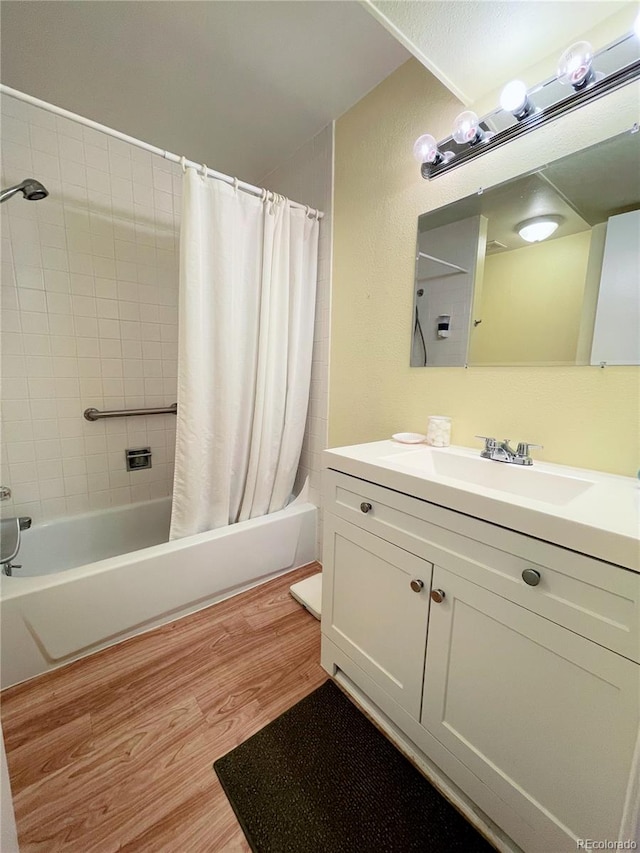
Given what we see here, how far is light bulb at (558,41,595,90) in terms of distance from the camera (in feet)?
2.60

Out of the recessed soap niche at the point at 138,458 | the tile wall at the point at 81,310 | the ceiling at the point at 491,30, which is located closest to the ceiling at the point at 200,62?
the tile wall at the point at 81,310

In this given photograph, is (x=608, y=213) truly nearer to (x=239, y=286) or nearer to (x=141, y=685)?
(x=239, y=286)

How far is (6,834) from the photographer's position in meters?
0.61

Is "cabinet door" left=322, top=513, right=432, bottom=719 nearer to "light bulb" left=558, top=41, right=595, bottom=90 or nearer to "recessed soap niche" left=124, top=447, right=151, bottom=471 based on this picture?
"light bulb" left=558, top=41, right=595, bottom=90

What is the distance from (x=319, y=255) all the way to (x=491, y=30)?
101 centimetres

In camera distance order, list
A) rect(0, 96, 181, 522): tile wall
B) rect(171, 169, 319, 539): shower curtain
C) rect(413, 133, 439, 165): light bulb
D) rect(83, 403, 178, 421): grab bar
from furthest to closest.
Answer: rect(83, 403, 178, 421): grab bar < rect(0, 96, 181, 522): tile wall < rect(171, 169, 319, 539): shower curtain < rect(413, 133, 439, 165): light bulb

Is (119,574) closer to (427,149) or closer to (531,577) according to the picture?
(531,577)

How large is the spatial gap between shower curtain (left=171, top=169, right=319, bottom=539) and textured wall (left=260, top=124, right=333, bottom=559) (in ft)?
0.20

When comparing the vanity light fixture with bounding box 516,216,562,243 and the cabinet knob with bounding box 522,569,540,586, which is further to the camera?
the vanity light fixture with bounding box 516,216,562,243

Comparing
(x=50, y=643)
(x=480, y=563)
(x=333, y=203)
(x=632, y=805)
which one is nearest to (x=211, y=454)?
(x=50, y=643)

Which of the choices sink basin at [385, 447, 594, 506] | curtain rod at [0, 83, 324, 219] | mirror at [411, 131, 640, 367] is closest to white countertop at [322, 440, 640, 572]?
sink basin at [385, 447, 594, 506]

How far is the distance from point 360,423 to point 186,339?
88 centimetres

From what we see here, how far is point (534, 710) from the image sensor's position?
666mm

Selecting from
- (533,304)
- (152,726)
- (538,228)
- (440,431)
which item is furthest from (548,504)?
(152,726)
